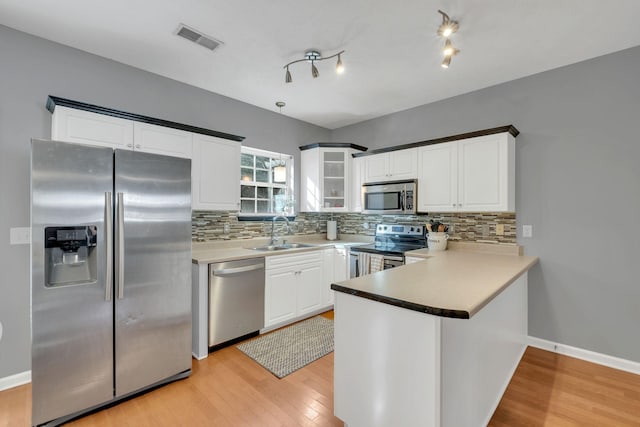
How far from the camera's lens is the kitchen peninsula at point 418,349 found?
1.31 m

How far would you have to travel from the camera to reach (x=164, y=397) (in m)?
2.06

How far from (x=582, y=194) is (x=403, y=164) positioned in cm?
Answer: 169

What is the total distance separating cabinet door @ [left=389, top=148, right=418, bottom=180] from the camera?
3.46 m

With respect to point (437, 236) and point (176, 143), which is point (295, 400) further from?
point (176, 143)

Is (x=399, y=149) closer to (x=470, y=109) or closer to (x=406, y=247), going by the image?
(x=470, y=109)

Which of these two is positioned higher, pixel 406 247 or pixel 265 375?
pixel 406 247

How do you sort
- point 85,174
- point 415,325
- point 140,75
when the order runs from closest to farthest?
point 415,325 < point 85,174 < point 140,75

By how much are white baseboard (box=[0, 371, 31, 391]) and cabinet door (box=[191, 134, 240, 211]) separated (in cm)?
178

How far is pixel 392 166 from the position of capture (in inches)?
145

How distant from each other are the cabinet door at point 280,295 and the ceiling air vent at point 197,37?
Answer: 2.13 m

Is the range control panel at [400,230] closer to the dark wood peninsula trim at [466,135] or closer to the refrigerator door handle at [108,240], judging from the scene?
the dark wood peninsula trim at [466,135]

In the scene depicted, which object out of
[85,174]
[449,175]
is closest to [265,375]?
[85,174]

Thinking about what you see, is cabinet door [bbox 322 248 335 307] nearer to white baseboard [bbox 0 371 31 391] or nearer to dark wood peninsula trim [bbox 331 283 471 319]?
dark wood peninsula trim [bbox 331 283 471 319]

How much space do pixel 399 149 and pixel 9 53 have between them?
362cm
